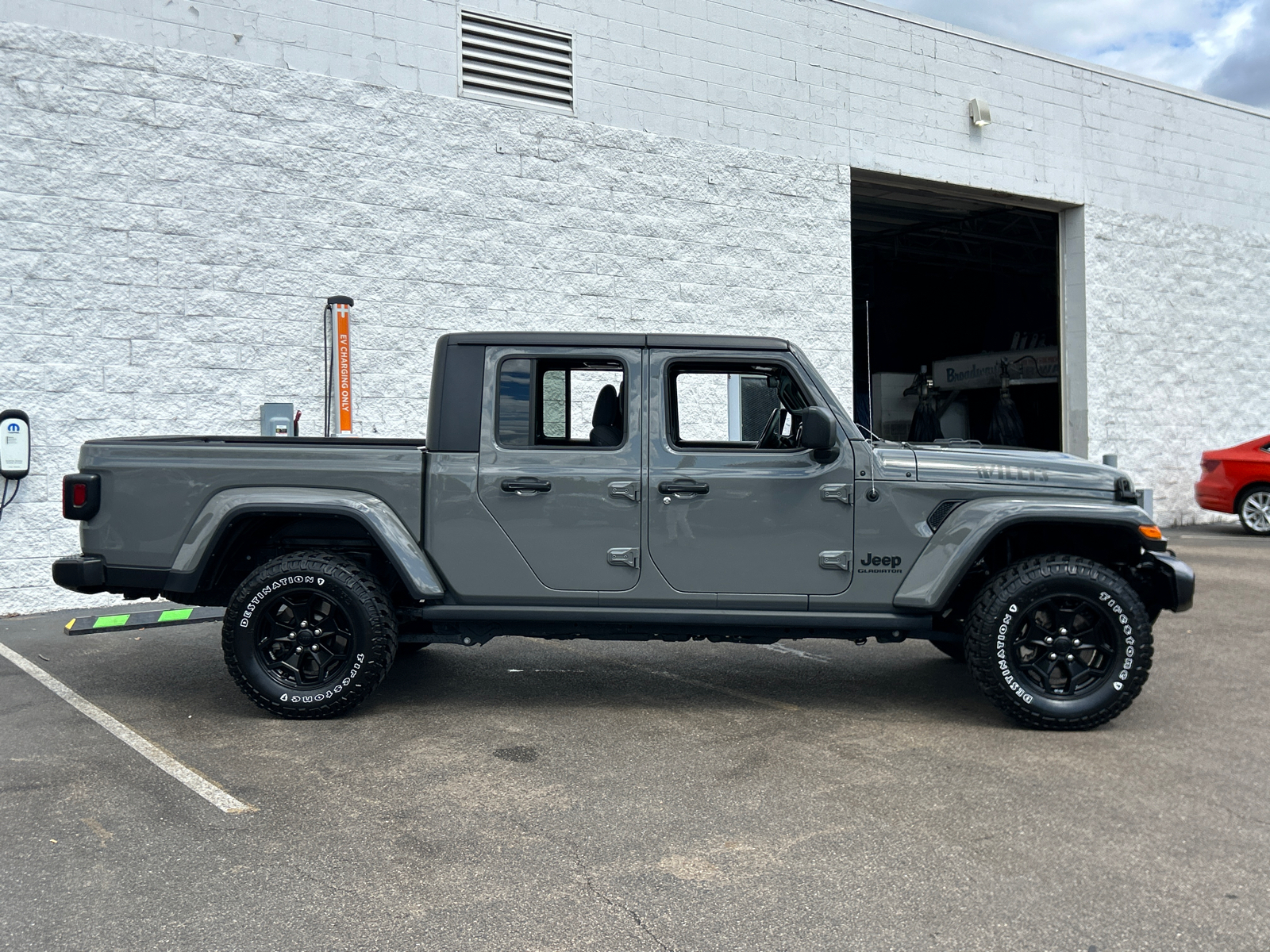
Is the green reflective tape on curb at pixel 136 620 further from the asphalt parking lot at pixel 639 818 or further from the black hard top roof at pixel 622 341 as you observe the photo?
the black hard top roof at pixel 622 341

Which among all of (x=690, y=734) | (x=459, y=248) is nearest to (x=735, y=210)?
(x=459, y=248)

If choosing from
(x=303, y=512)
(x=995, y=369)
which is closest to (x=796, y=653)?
(x=303, y=512)

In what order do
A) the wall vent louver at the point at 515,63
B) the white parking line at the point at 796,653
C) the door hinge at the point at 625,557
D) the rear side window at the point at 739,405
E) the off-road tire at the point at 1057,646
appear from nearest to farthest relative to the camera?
the off-road tire at the point at 1057,646 → the door hinge at the point at 625,557 → the rear side window at the point at 739,405 → the white parking line at the point at 796,653 → the wall vent louver at the point at 515,63

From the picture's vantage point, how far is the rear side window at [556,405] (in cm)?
525

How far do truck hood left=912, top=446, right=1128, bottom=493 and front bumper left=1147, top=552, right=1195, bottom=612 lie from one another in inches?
17.8

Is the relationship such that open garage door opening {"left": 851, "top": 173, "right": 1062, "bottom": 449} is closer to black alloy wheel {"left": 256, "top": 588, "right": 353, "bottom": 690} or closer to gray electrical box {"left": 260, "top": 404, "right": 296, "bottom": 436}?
gray electrical box {"left": 260, "top": 404, "right": 296, "bottom": 436}

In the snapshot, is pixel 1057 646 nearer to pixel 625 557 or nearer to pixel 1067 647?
pixel 1067 647

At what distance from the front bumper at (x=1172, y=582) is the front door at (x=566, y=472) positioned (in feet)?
8.60

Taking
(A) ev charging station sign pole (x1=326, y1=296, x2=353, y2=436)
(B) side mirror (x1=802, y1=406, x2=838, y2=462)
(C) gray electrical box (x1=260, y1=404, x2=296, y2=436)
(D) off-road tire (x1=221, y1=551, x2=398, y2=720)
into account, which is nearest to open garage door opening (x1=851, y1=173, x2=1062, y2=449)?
(A) ev charging station sign pole (x1=326, y1=296, x2=353, y2=436)

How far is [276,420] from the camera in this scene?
872 cm

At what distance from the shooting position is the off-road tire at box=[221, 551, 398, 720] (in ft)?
16.5

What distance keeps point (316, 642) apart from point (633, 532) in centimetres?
168

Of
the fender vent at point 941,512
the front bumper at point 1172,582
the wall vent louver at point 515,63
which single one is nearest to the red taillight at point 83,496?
the fender vent at point 941,512

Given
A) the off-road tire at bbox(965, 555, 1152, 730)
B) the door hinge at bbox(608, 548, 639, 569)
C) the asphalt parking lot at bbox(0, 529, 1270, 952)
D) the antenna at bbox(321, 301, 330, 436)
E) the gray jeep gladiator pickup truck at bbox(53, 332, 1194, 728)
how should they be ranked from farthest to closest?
the antenna at bbox(321, 301, 330, 436) < the door hinge at bbox(608, 548, 639, 569) < the gray jeep gladiator pickup truck at bbox(53, 332, 1194, 728) < the off-road tire at bbox(965, 555, 1152, 730) < the asphalt parking lot at bbox(0, 529, 1270, 952)
